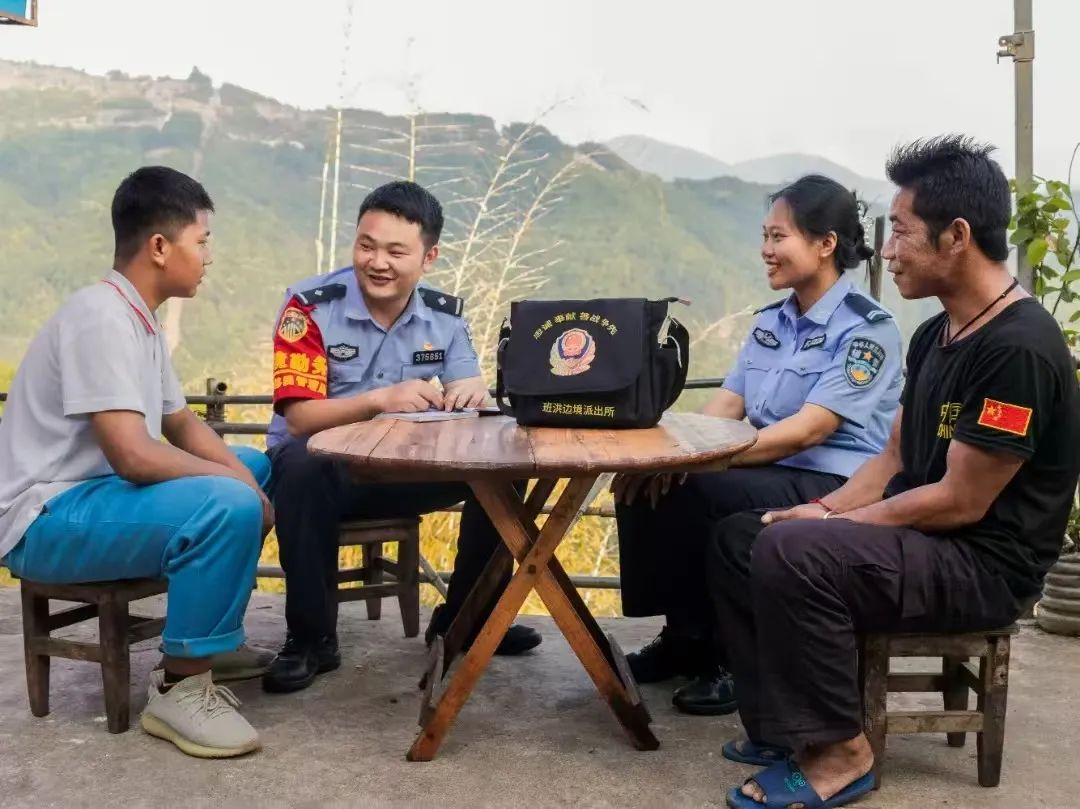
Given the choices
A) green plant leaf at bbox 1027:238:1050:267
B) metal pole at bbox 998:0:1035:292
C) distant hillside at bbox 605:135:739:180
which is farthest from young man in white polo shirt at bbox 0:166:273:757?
distant hillside at bbox 605:135:739:180

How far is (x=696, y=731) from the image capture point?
2.56 metres

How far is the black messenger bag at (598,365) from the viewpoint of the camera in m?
2.35

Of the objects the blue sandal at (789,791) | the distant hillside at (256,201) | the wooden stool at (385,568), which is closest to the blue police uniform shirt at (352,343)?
the wooden stool at (385,568)

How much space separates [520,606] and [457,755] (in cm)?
37

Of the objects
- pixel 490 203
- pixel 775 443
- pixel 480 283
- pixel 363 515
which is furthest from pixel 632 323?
pixel 490 203

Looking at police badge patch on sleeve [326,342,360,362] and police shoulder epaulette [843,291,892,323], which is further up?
police shoulder epaulette [843,291,892,323]

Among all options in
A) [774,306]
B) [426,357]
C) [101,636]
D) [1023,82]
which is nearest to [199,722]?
[101,636]

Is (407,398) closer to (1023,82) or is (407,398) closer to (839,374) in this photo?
(839,374)

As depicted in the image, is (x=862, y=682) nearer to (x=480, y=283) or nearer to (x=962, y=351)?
(x=962, y=351)

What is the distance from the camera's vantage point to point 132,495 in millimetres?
2398

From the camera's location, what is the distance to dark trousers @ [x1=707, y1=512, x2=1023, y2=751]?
203cm

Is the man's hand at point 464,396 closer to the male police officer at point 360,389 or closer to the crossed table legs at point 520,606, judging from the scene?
the male police officer at point 360,389

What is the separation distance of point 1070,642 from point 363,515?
86.2 inches

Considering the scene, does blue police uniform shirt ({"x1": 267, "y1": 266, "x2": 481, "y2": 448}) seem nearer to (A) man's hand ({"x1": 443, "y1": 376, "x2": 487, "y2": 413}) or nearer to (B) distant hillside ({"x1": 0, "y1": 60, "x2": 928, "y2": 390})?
(A) man's hand ({"x1": 443, "y1": 376, "x2": 487, "y2": 413})
